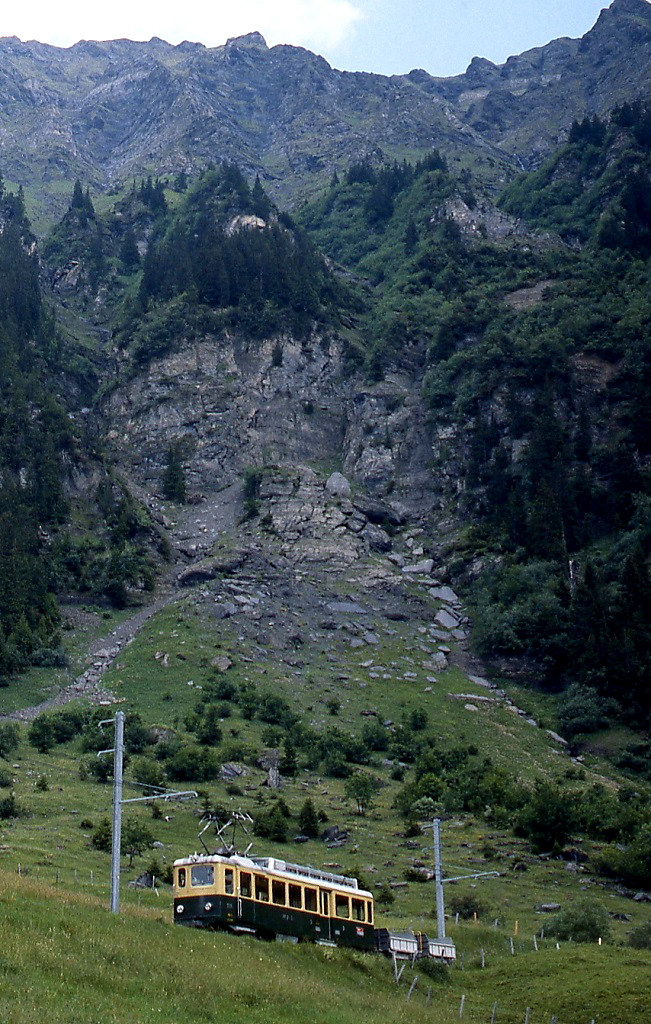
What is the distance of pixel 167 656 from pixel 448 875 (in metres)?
44.8

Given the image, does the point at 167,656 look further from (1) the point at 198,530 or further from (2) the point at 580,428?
(2) the point at 580,428

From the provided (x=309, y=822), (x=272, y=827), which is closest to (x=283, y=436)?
(x=309, y=822)

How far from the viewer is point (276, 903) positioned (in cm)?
4119

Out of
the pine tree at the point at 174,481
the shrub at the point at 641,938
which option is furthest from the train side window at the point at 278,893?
the pine tree at the point at 174,481

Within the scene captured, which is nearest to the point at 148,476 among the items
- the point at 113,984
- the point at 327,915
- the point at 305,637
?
the point at 305,637

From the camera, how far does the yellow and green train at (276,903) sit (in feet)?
129

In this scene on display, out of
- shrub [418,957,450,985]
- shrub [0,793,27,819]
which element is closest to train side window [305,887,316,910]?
shrub [418,957,450,985]

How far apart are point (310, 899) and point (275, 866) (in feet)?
6.96

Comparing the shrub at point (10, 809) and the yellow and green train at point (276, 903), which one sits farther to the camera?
the shrub at point (10, 809)

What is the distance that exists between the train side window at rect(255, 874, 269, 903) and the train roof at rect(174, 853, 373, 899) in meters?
0.34

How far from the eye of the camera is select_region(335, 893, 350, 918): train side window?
44000 millimetres

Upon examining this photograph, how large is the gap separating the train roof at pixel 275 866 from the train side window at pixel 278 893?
14.4 inches

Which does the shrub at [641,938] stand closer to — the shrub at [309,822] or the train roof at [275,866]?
the train roof at [275,866]

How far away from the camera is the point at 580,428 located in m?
139
